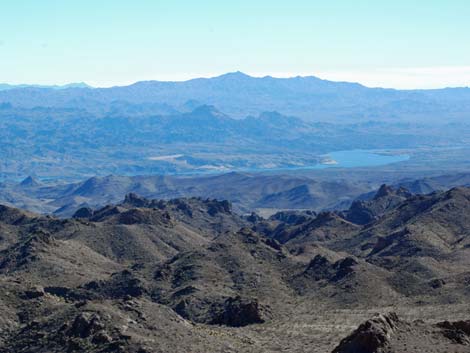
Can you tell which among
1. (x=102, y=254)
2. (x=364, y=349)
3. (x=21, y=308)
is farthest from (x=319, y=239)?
(x=364, y=349)

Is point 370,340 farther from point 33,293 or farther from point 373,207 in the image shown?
point 373,207

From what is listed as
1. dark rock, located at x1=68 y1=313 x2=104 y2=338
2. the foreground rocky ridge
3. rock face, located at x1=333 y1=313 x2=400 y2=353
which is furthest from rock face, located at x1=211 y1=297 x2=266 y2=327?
rock face, located at x1=333 y1=313 x2=400 y2=353

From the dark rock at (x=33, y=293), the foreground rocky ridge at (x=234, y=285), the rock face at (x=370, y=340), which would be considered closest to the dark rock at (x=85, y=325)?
the foreground rocky ridge at (x=234, y=285)

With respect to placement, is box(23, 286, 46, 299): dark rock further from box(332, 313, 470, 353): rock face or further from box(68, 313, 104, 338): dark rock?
box(332, 313, 470, 353): rock face

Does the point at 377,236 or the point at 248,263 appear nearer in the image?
the point at 248,263

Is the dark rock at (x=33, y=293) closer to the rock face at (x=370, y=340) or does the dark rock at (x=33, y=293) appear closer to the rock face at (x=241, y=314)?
the rock face at (x=241, y=314)

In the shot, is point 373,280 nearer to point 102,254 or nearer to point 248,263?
point 248,263
